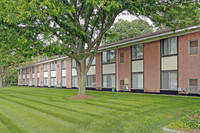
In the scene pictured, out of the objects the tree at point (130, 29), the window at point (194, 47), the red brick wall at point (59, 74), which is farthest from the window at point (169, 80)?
the tree at point (130, 29)

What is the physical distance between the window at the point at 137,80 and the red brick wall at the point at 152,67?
2.38ft

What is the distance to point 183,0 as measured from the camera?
13.6 meters

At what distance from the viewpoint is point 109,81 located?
2627cm

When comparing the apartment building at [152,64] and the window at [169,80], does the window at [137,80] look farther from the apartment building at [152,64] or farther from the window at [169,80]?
the window at [169,80]

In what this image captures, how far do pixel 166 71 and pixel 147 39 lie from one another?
4.03m

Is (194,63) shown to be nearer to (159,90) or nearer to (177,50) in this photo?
(177,50)

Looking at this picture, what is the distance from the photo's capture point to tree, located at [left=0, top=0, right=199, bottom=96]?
10.9 metres

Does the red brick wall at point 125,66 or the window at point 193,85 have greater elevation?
the red brick wall at point 125,66

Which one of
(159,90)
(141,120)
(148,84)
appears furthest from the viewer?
(148,84)

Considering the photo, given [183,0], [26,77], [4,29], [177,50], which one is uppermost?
[183,0]

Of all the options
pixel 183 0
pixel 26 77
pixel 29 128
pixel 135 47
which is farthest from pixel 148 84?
pixel 26 77

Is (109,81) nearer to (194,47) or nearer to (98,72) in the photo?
(98,72)

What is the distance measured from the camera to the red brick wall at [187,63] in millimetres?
16641

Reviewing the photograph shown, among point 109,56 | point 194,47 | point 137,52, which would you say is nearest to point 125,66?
point 137,52
